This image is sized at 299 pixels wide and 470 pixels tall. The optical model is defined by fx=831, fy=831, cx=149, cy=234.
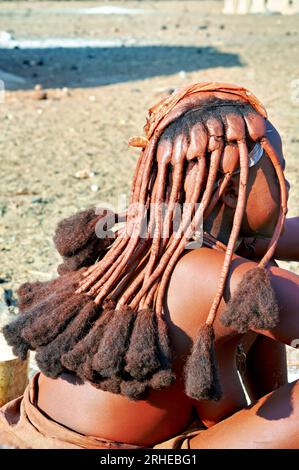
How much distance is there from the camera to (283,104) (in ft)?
30.0

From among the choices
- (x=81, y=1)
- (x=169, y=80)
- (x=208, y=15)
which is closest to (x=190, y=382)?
(x=169, y=80)

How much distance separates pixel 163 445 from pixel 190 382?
0.31 metres

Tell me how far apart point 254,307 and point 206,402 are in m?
0.41

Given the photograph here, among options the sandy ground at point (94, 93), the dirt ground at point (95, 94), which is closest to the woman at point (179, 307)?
the dirt ground at point (95, 94)

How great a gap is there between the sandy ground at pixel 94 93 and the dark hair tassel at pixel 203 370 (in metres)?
2.18

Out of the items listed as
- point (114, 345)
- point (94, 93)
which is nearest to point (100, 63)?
point (94, 93)

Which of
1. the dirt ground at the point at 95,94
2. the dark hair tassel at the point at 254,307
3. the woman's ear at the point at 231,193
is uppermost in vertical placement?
the woman's ear at the point at 231,193

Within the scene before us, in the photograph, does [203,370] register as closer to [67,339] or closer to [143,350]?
[143,350]

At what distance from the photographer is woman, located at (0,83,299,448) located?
6.99 feet

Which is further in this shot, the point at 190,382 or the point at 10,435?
the point at 10,435

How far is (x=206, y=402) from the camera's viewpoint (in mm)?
2330

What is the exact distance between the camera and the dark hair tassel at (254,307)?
206 cm

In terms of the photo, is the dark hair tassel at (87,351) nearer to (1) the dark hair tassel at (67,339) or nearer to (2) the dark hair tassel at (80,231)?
(1) the dark hair tassel at (67,339)
